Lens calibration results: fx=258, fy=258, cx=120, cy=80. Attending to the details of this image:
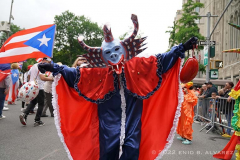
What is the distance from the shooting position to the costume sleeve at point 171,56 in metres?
3.10

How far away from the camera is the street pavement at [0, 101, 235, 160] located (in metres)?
4.44

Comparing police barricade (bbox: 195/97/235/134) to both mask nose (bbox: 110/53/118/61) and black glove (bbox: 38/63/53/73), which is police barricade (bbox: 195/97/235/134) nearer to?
mask nose (bbox: 110/53/118/61)

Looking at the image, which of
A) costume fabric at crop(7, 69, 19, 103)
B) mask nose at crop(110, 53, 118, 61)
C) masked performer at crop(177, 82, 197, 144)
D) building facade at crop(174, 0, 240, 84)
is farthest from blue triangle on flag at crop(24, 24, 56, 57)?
building facade at crop(174, 0, 240, 84)

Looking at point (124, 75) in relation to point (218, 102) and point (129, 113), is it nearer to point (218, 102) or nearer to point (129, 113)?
point (129, 113)

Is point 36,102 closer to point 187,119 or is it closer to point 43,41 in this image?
point 43,41

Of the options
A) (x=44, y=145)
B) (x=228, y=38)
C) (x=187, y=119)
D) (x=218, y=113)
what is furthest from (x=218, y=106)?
(x=228, y=38)

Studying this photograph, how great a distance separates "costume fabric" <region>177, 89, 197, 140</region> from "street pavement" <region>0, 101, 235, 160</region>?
9.7 inches

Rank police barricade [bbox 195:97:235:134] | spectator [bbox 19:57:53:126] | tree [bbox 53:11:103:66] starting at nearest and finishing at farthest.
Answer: spectator [bbox 19:57:53:126]
police barricade [bbox 195:97:235:134]
tree [bbox 53:11:103:66]

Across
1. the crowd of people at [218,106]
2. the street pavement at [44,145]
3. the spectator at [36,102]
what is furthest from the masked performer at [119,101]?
the crowd of people at [218,106]

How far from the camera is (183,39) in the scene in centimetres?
2355

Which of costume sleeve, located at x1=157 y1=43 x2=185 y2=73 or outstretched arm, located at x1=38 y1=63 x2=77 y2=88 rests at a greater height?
costume sleeve, located at x1=157 y1=43 x2=185 y2=73

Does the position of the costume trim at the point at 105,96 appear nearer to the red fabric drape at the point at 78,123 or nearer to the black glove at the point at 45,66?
the red fabric drape at the point at 78,123

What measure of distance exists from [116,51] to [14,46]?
3.81m

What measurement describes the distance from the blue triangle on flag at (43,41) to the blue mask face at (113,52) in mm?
3028
